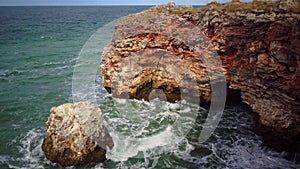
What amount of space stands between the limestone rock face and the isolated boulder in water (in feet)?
18.9

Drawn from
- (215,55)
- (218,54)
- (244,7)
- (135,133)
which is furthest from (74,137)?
(244,7)

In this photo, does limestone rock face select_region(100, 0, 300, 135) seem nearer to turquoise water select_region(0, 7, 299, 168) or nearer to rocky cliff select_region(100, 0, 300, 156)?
rocky cliff select_region(100, 0, 300, 156)

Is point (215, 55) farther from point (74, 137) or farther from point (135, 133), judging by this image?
point (74, 137)

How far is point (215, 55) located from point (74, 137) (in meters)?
8.61

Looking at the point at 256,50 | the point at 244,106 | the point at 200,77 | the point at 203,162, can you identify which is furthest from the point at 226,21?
the point at 203,162

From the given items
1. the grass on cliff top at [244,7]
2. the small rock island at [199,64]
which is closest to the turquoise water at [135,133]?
the small rock island at [199,64]

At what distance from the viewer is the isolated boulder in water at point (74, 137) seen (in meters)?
10.5

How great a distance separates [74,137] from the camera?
34.7 ft

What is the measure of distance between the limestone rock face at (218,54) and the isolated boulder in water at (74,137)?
5.76 m

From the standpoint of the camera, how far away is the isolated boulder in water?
10500mm

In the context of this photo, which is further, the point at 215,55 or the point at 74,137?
the point at 215,55

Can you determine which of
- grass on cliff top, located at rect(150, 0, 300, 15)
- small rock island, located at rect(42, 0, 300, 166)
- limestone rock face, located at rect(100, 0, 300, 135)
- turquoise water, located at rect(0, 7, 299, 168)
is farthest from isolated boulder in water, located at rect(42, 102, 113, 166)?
grass on cliff top, located at rect(150, 0, 300, 15)

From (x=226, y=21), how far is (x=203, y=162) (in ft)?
23.8

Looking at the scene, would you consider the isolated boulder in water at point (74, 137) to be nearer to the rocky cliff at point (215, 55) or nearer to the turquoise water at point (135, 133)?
the turquoise water at point (135, 133)
